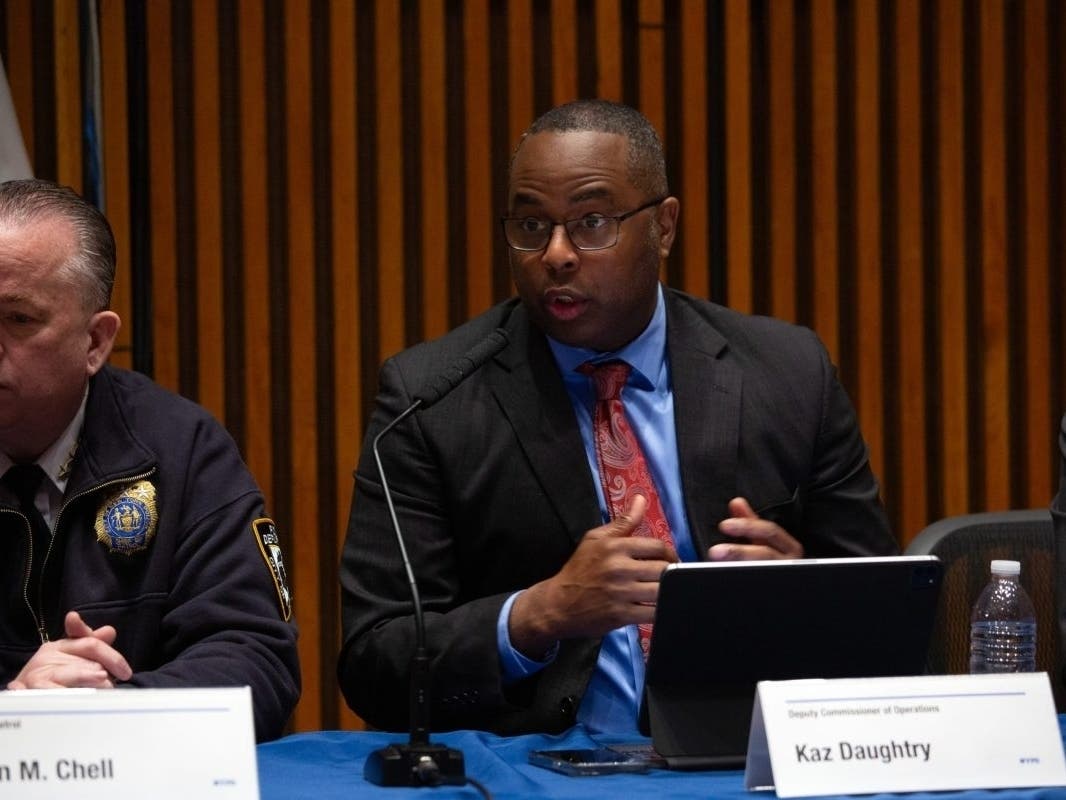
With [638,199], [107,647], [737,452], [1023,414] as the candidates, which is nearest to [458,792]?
[107,647]

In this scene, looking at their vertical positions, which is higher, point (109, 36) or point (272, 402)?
point (109, 36)

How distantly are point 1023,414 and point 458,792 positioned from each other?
2.92 m

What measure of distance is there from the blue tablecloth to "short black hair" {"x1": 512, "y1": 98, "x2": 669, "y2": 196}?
103 cm

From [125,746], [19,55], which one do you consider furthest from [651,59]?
[125,746]

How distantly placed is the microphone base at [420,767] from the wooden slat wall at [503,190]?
222 cm

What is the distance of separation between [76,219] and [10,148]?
4.14 ft

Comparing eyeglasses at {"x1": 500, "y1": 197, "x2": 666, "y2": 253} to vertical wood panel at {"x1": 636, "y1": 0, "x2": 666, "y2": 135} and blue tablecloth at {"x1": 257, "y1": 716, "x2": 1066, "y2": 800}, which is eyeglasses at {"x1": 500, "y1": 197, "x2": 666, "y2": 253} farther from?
vertical wood panel at {"x1": 636, "y1": 0, "x2": 666, "y2": 135}

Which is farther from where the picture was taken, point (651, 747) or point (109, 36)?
point (109, 36)

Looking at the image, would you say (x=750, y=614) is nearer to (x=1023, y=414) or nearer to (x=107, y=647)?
(x=107, y=647)

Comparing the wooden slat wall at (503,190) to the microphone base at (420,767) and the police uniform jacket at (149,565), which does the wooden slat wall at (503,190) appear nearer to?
the police uniform jacket at (149,565)

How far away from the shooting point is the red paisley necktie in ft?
8.08

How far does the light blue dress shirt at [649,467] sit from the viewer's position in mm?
2363

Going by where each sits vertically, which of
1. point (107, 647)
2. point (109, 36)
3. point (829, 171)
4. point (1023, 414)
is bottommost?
point (1023, 414)

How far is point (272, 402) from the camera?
12.8 ft
